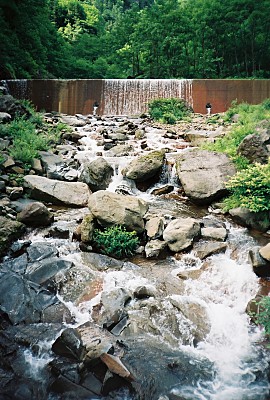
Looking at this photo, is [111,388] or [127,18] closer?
[111,388]

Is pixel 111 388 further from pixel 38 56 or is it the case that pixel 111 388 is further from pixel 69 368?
pixel 38 56

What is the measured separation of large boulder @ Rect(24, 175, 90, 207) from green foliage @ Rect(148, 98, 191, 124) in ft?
29.5

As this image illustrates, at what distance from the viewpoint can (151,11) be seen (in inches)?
1094

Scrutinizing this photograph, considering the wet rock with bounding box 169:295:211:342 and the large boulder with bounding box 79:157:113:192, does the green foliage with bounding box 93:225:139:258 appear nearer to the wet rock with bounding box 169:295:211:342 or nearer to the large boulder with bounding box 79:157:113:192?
the wet rock with bounding box 169:295:211:342

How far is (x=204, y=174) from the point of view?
8.83 m

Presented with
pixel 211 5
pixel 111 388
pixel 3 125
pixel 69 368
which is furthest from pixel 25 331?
pixel 211 5

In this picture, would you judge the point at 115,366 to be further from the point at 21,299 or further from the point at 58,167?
the point at 58,167

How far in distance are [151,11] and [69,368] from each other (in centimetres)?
2931

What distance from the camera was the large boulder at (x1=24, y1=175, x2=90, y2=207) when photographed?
8359mm

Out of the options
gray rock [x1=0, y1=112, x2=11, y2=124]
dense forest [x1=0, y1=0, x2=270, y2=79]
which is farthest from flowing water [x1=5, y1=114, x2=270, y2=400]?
dense forest [x1=0, y1=0, x2=270, y2=79]

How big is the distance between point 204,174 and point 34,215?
429cm

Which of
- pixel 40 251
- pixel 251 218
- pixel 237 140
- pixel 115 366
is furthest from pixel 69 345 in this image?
pixel 237 140

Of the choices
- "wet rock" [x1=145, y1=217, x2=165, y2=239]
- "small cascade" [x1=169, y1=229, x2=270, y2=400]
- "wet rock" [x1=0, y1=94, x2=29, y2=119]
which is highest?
"wet rock" [x1=0, y1=94, x2=29, y2=119]

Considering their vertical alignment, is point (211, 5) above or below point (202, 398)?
above
